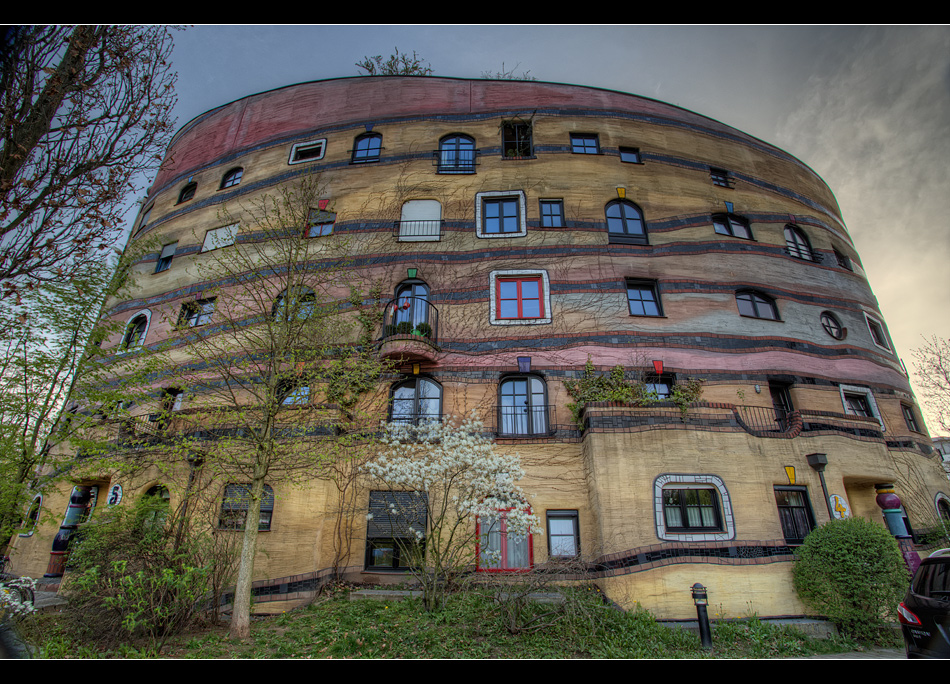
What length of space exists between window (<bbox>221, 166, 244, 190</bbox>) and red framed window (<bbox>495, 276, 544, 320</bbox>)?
13.7m

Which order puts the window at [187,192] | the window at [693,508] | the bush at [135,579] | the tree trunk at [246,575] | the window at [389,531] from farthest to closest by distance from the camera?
1. the window at [187,192]
2. the window at [389,531]
3. the window at [693,508]
4. the tree trunk at [246,575]
5. the bush at [135,579]

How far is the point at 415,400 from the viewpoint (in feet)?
44.9

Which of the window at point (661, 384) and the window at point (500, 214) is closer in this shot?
the window at point (661, 384)

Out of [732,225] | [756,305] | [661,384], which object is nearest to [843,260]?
[732,225]

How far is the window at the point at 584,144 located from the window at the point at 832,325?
35.6 feet

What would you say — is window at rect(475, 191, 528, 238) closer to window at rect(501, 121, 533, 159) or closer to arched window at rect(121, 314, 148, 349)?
window at rect(501, 121, 533, 159)

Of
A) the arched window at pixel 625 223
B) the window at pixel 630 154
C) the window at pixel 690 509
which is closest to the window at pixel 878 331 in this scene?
the arched window at pixel 625 223

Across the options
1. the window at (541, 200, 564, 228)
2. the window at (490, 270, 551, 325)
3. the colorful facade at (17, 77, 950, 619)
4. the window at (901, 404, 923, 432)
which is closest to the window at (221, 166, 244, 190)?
the colorful facade at (17, 77, 950, 619)

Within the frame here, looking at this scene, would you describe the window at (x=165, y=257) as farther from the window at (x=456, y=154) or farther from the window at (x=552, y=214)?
the window at (x=552, y=214)

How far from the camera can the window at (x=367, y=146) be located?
62.1ft

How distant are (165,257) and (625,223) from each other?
19463 mm
